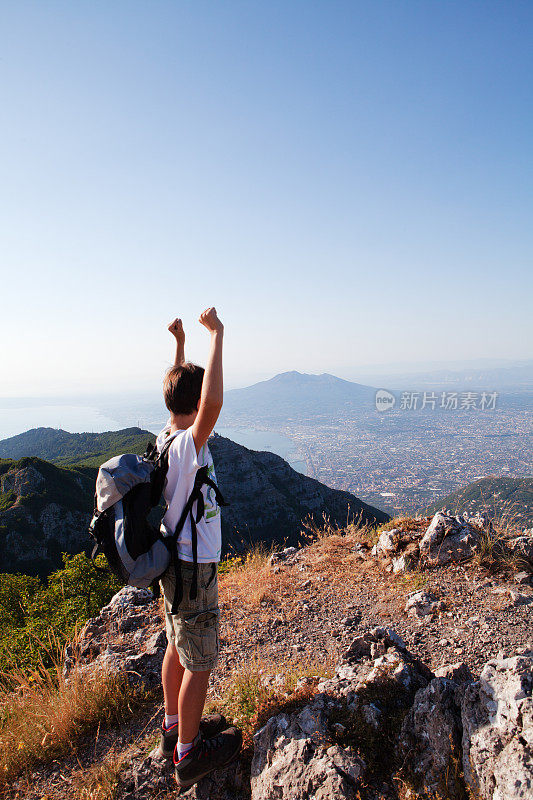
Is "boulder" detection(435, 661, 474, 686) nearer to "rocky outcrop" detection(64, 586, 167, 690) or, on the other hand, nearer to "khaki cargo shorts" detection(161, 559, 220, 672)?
"khaki cargo shorts" detection(161, 559, 220, 672)

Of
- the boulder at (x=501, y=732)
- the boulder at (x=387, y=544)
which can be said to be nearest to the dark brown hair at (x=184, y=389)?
the boulder at (x=501, y=732)

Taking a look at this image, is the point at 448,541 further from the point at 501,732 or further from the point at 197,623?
the point at 197,623

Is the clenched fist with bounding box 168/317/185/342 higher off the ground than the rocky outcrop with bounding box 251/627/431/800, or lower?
higher

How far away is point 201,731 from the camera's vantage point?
265cm

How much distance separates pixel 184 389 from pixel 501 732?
2626 mm

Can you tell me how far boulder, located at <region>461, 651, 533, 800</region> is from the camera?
1.85 metres

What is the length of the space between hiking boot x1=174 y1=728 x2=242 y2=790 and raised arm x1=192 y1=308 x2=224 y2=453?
2.02m

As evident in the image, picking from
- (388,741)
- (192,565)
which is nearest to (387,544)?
(388,741)

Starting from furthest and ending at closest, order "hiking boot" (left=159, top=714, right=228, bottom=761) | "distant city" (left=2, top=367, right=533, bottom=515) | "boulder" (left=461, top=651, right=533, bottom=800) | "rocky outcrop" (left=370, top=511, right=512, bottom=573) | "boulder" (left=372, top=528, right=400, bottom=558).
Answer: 1. "distant city" (left=2, top=367, right=533, bottom=515)
2. "boulder" (left=372, top=528, right=400, bottom=558)
3. "rocky outcrop" (left=370, top=511, right=512, bottom=573)
4. "hiking boot" (left=159, top=714, right=228, bottom=761)
5. "boulder" (left=461, top=651, right=533, bottom=800)

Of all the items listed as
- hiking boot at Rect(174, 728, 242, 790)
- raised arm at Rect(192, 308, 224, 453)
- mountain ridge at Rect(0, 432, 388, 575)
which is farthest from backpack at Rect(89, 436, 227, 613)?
mountain ridge at Rect(0, 432, 388, 575)

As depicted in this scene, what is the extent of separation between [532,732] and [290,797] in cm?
142

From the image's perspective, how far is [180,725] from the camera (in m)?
2.39

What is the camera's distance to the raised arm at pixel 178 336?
10.6 feet

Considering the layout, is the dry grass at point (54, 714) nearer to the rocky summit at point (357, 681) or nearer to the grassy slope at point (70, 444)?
the rocky summit at point (357, 681)
